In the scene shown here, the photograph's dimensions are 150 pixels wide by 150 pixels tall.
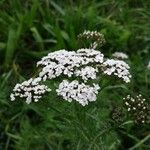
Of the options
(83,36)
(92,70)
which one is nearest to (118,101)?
(83,36)

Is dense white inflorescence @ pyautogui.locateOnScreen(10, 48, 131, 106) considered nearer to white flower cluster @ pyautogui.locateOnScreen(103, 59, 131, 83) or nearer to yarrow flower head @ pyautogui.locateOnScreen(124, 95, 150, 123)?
white flower cluster @ pyautogui.locateOnScreen(103, 59, 131, 83)

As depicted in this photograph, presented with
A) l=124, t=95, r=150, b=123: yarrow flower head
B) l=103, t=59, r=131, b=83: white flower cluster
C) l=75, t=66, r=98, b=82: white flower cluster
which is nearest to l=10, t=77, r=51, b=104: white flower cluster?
l=75, t=66, r=98, b=82: white flower cluster

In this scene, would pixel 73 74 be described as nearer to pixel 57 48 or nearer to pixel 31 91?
pixel 31 91

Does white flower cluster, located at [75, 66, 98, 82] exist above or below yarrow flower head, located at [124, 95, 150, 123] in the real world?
above

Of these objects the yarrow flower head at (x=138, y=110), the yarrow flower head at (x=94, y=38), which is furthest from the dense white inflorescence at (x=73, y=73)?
the yarrow flower head at (x=94, y=38)

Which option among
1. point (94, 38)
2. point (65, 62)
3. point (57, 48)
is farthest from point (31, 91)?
point (57, 48)

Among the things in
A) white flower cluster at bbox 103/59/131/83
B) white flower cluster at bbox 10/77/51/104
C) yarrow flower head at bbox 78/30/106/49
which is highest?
yarrow flower head at bbox 78/30/106/49

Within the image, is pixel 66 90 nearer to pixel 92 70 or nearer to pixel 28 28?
pixel 92 70

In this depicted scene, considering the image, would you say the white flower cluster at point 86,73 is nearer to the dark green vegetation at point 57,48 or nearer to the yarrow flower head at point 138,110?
the yarrow flower head at point 138,110
